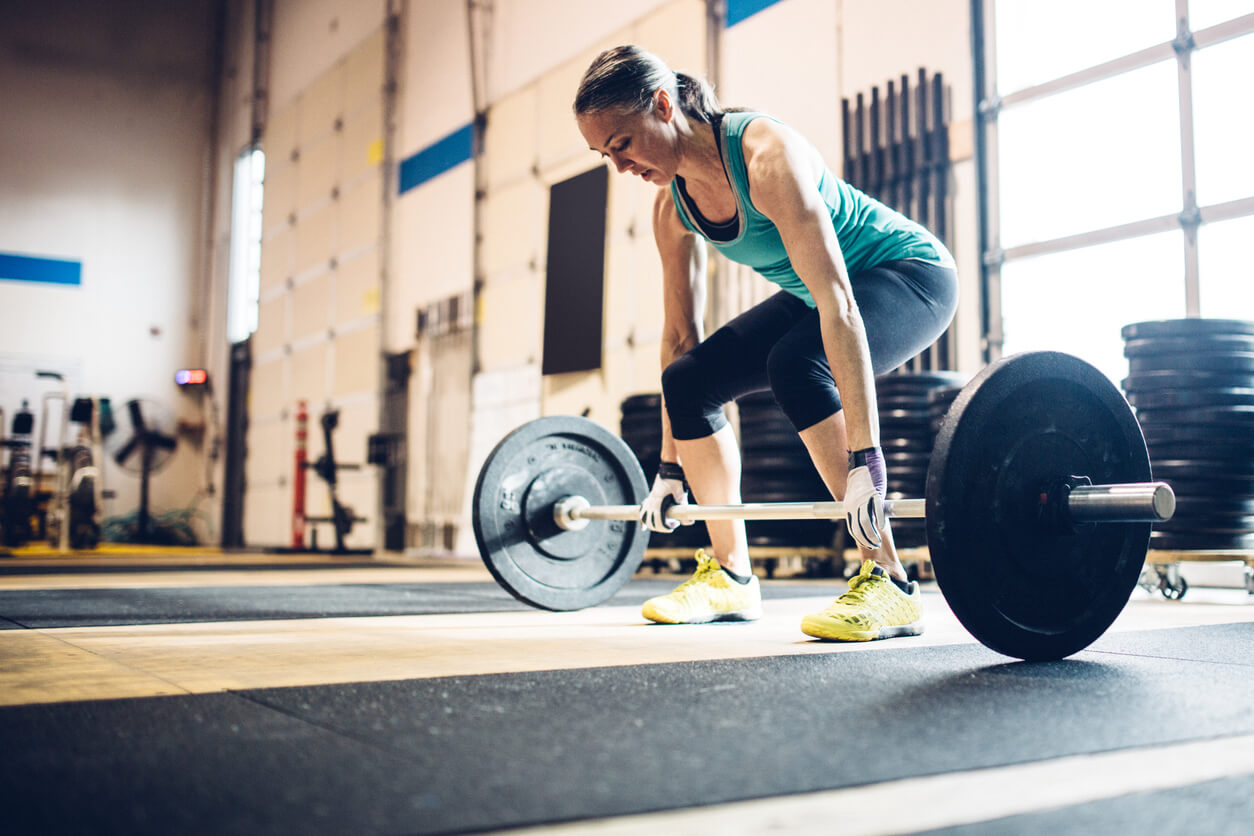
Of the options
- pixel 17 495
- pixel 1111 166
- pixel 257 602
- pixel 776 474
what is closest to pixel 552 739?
pixel 257 602

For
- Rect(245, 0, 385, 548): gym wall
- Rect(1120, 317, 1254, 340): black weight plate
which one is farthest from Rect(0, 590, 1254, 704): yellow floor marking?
Rect(245, 0, 385, 548): gym wall

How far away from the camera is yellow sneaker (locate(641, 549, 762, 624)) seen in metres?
2.29

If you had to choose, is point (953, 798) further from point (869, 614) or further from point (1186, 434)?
point (1186, 434)

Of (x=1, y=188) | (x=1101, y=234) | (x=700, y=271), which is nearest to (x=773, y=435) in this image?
(x=1101, y=234)

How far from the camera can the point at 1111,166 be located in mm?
4152

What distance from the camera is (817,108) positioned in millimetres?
5129

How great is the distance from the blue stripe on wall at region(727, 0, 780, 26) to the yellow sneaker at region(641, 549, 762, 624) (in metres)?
3.87

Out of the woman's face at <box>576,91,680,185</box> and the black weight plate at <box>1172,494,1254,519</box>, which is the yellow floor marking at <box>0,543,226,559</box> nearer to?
the woman's face at <box>576,91,680,185</box>

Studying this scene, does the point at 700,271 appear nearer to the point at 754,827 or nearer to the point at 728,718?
the point at 728,718

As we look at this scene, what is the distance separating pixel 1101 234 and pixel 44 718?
3968 mm

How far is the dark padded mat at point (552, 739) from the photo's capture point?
82cm

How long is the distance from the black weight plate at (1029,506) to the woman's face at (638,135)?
27.4 inches

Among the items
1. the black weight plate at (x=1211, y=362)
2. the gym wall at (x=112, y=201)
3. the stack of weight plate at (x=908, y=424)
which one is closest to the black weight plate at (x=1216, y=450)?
the black weight plate at (x=1211, y=362)

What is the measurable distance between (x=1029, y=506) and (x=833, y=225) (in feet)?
2.08
